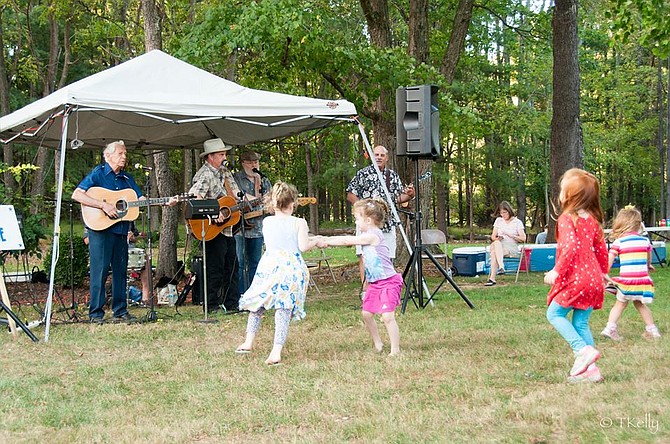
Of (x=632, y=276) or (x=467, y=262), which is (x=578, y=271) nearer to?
(x=632, y=276)

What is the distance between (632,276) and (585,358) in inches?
74.6

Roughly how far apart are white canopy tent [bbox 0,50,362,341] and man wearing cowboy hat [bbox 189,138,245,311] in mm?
444

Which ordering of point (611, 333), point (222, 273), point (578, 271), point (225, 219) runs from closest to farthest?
point (578, 271) → point (611, 333) → point (225, 219) → point (222, 273)

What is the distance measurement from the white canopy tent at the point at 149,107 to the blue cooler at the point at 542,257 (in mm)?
5519

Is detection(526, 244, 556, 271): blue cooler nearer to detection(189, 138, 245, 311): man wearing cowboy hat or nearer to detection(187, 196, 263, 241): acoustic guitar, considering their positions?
detection(189, 138, 245, 311): man wearing cowboy hat

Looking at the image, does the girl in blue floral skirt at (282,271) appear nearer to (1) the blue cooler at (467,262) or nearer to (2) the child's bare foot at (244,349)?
(2) the child's bare foot at (244,349)

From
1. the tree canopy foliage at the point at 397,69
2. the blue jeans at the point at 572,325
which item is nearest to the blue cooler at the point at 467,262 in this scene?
the tree canopy foliage at the point at 397,69

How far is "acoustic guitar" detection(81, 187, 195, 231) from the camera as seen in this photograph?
7523 mm

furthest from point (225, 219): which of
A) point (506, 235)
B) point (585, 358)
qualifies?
point (506, 235)

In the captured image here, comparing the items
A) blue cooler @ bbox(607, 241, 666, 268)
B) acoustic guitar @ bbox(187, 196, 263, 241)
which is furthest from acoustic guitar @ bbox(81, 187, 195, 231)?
blue cooler @ bbox(607, 241, 666, 268)

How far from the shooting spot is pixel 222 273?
8.59m

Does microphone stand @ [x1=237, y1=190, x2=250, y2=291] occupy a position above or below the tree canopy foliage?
below

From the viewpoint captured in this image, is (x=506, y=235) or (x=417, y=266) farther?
(x=506, y=235)

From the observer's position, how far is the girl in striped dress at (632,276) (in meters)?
6.22
